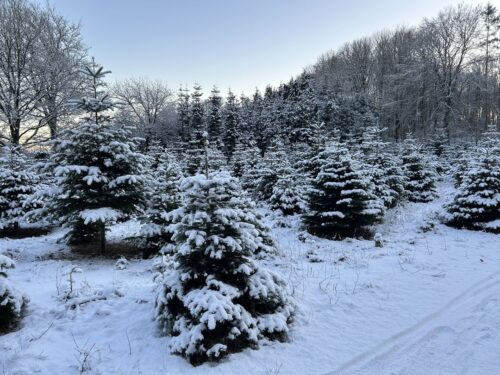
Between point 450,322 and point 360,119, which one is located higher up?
point 360,119

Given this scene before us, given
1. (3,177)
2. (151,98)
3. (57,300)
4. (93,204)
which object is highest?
(151,98)

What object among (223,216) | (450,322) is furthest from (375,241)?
(223,216)

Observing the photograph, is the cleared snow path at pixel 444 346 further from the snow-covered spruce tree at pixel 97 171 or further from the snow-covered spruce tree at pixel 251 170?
the snow-covered spruce tree at pixel 251 170

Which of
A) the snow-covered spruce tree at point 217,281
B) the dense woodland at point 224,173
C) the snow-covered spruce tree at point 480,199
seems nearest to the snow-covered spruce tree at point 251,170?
the dense woodland at point 224,173

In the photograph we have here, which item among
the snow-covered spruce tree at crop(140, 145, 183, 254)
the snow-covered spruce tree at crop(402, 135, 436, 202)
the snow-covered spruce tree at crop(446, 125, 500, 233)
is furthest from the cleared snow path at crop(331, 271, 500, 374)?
the snow-covered spruce tree at crop(402, 135, 436, 202)

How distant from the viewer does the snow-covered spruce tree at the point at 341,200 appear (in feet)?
32.2

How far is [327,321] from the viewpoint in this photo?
504 cm

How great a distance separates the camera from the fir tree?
4086 millimetres

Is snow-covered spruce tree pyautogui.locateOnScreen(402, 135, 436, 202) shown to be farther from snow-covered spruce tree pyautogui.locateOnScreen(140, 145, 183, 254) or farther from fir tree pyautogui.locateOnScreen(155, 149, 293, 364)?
fir tree pyautogui.locateOnScreen(155, 149, 293, 364)

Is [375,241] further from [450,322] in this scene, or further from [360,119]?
[360,119]

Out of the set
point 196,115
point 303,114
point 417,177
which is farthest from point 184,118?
point 417,177

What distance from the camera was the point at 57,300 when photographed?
18.0 ft

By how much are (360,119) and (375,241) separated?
26.0 meters

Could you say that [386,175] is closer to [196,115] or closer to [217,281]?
[217,281]
